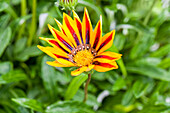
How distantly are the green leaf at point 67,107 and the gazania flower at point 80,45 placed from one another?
0.33 m

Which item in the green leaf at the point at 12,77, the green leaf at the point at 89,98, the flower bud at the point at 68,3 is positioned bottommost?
the green leaf at the point at 89,98

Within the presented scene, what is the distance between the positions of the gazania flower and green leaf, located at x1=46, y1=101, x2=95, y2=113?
330 millimetres

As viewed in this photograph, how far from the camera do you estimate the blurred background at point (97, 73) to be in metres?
1.54

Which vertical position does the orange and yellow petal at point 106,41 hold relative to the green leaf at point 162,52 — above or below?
above

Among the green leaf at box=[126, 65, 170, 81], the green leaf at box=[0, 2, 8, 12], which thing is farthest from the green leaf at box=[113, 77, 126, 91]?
the green leaf at box=[0, 2, 8, 12]

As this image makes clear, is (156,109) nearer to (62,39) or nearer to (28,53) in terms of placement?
(62,39)

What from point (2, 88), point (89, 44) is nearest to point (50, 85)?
point (2, 88)

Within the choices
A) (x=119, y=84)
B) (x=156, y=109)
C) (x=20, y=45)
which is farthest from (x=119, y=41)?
(x=20, y=45)

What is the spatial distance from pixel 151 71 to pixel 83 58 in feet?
2.43

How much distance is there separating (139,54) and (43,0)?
95 cm

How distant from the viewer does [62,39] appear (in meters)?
1.06

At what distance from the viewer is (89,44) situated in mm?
1182

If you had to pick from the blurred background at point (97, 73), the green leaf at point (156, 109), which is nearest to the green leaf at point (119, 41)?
the blurred background at point (97, 73)

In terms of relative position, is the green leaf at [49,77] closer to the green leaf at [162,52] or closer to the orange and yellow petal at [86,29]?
the orange and yellow petal at [86,29]
